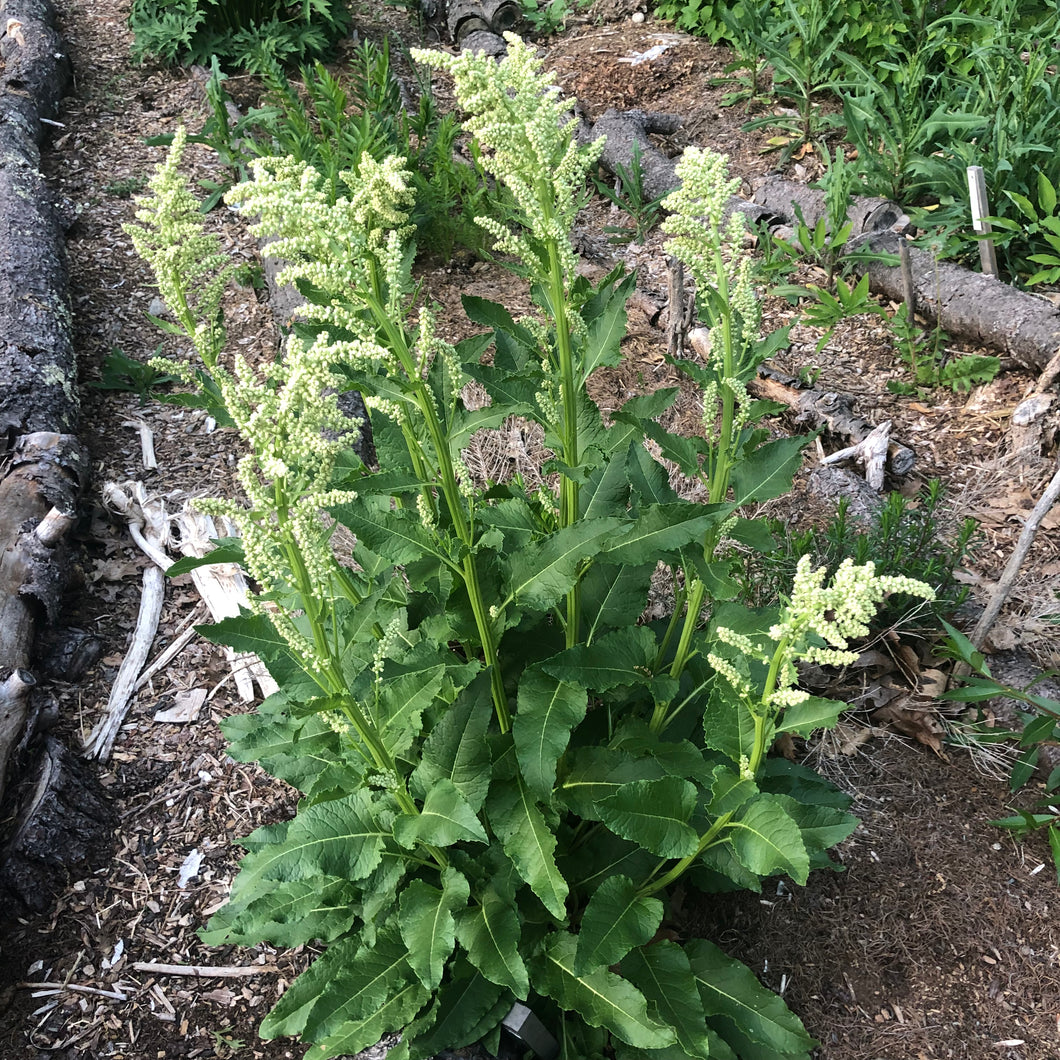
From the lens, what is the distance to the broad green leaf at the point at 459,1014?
2062 mm

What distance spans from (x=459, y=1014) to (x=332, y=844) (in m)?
0.58

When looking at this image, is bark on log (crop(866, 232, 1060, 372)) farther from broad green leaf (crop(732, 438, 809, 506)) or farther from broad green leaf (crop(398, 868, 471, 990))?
broad green leaf (crop(398, 868, 471, 990))

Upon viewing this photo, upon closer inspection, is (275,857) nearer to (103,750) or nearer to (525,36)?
(103,750)

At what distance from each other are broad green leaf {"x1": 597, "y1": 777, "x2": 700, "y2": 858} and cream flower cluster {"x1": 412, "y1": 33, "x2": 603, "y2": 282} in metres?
1.15

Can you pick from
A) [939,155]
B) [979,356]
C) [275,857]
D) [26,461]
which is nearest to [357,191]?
[275,857]

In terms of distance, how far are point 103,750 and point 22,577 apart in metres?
0.75

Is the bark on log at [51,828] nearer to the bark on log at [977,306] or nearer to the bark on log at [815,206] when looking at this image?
the bark on log at [977,306]

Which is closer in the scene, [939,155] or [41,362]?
[41,362]

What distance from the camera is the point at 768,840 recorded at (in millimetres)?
1770

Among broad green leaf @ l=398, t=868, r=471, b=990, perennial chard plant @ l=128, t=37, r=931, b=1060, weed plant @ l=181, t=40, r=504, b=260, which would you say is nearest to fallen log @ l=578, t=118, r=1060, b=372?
weed plant @ l=181, t=40, r=504, b=260

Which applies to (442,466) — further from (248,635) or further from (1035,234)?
(1035,234)

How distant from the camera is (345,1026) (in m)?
2.10

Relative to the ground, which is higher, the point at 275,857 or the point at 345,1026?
the point at 275,857

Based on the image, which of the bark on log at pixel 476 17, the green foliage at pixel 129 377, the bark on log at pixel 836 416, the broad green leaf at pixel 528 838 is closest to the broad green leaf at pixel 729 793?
the broad green leaf at pixel 528 838
